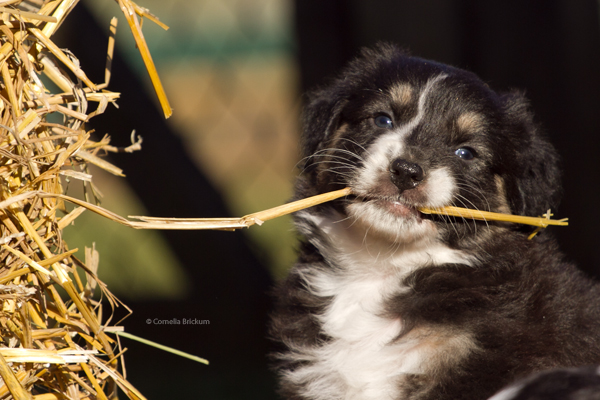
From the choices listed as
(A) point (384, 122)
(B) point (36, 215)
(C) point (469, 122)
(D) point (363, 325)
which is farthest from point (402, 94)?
(B) point (36, 215)

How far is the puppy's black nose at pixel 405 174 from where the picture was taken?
252 centimetres

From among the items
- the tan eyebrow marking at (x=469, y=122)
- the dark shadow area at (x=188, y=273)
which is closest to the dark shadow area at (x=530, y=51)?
the dark shadow area at (x=188, y=273)

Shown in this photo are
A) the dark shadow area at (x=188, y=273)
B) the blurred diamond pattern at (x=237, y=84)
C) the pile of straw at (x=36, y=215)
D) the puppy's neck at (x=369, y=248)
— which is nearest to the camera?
the pile of straw at (x=36, y=215)

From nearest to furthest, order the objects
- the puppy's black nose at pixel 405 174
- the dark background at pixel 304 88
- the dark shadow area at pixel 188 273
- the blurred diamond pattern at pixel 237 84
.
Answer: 1. the puppy's black nose at pixel 405 174
2. the dark shadow area at pixel 188 273
3. the dark background at pixel 304 88
4. the blurred diamond pattern at pixel 237 84

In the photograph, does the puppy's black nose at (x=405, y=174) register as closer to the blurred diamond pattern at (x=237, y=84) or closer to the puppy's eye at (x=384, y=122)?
the puppy's eye at (x=384, y=122)

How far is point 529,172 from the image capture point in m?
2.96

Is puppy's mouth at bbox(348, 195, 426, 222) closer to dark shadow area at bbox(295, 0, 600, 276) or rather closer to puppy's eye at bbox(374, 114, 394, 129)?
puppy's eye at bbox(374, 114, 394, 129)

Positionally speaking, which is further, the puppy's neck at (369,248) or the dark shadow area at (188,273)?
the dark shadow area at (188,273)

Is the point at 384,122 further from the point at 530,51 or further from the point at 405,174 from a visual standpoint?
the point at 530,51

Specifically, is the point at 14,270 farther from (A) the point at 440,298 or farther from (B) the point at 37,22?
(A) the point at 440,298

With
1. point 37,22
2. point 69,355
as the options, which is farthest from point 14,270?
point 37,22

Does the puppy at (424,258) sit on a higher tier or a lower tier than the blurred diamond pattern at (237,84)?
lower

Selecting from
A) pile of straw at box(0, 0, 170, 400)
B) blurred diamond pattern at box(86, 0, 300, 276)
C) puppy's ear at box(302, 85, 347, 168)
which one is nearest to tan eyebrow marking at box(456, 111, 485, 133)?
puppy's ear at box(302, 85, 347, 168)

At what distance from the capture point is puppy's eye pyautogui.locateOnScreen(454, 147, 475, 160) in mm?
2798
